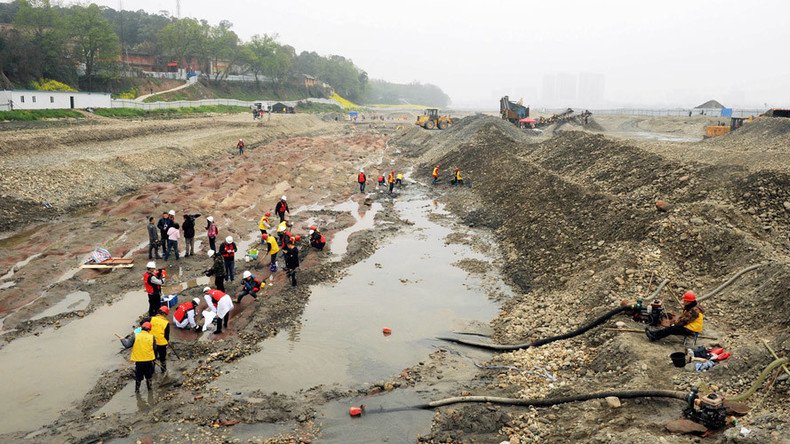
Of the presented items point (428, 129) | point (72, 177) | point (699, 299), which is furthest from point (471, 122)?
point (699, 299)

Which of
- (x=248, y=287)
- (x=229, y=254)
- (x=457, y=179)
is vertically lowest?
(x=248, y=287)

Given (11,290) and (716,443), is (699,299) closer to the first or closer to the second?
(716,443)

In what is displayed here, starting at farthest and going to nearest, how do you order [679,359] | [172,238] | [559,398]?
1. [172,238]
2. [679,359]
3. [559,398]

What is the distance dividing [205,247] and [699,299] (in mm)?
15650

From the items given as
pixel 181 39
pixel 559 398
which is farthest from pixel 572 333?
pixel 181 39

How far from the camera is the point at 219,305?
12250 mm

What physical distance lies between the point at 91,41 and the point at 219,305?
61271 millimetres

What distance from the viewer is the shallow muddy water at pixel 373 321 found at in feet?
36.0

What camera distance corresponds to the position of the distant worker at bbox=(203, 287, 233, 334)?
1229 centimetres

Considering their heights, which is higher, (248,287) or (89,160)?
(89,160)

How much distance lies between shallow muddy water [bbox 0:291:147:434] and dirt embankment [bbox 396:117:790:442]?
7.23m

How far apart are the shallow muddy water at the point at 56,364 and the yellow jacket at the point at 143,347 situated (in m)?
1.54

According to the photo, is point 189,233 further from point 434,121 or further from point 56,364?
point 434,121

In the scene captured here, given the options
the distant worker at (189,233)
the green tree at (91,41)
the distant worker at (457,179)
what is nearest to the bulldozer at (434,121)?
the distant worker at (457,179)
